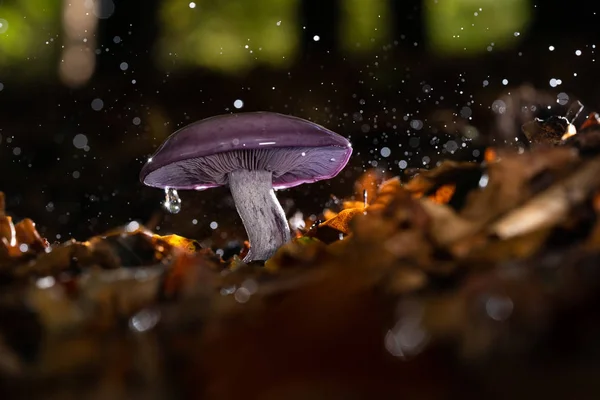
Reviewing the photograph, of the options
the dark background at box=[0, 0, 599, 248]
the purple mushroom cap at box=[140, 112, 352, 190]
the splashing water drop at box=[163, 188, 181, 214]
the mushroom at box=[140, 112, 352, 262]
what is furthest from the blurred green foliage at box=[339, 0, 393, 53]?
the purple mushroom cap at box=[140, 112, 352, 190]

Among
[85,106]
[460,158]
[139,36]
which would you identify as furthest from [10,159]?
[460,158]

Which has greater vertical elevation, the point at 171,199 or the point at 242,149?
the point at 242,149

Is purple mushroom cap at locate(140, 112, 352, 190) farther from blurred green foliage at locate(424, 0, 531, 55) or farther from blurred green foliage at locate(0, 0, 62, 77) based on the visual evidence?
blurred green foliage at locate(0, 0, 62, 77)

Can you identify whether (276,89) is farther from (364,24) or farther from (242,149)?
(242,149)

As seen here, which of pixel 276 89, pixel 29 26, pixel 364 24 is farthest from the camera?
pixel 29 26

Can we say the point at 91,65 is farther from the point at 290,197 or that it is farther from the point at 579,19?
the point at 579,19

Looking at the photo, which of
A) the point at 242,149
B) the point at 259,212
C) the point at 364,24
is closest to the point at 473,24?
the point at 364,24

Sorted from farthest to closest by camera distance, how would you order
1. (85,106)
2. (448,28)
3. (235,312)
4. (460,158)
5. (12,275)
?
(448,28) < (85,106) < (460,158) < (12,275) < (235,312)
